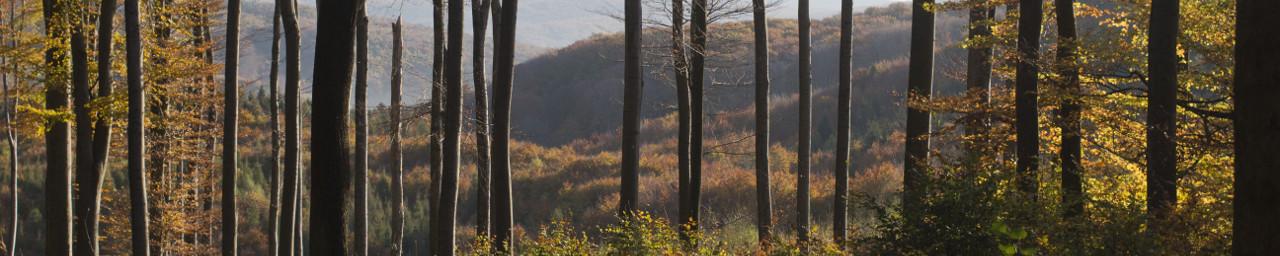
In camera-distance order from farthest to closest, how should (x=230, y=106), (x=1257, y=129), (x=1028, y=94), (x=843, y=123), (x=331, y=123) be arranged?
1. (x=843, y=123)
2. (x=230, y=106)
3. (x=1028, y=94)
4. (x=331, y=123)
5. (x=1257, y=129)

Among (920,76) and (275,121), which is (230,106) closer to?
(275,121)

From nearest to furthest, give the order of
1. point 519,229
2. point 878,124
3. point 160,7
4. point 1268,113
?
point 1268,113, point 160,7, point 519,229, point 878,124

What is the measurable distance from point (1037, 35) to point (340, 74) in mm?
8978

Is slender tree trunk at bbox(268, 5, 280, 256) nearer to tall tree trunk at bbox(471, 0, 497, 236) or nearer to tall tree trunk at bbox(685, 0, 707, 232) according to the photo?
tall tree trunk at bbox(471, 0, 497, 236)

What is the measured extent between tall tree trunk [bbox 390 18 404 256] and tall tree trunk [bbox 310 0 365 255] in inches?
418

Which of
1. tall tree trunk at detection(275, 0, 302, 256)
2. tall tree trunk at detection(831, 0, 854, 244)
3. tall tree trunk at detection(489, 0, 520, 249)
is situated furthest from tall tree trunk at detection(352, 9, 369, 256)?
tall tree trunk at detection(831, 0, 854, 244)

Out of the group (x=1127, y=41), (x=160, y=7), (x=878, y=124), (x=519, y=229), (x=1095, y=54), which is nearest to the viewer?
(x=1095, y=54)

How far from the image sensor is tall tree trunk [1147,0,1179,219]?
10859mm

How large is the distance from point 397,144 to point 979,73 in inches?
395

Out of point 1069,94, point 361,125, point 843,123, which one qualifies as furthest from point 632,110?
point 1069,94

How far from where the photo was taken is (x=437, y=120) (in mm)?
17562

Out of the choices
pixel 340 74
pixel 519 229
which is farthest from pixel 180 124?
pixel 340 74

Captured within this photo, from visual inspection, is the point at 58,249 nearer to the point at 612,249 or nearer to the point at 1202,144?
the point at 612,249

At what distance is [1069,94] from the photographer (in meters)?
12.7
